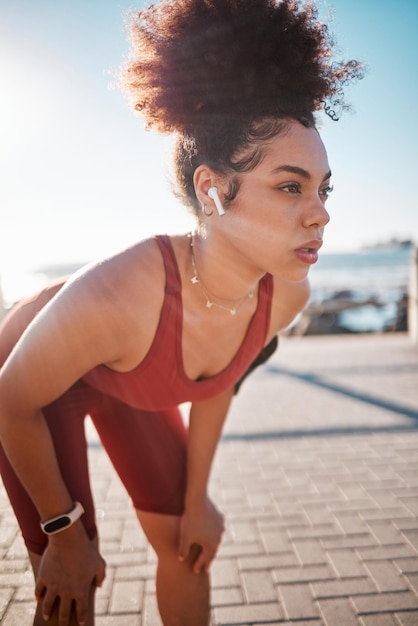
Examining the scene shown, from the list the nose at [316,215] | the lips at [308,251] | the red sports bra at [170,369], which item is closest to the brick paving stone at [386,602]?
the red sports bra at [170,369]

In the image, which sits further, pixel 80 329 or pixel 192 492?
pixel 192 492

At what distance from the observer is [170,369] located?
172cm

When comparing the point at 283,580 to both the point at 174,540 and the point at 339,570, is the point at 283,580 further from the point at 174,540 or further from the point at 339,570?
the point at 174,540

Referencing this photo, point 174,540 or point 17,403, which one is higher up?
point 17,403

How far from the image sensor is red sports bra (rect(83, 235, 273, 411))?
168 cm

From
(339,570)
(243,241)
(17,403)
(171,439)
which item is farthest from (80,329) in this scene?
(339,570)

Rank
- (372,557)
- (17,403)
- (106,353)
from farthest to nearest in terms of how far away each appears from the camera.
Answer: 1. (372,557)
2. (106,353)
3. (17,403)

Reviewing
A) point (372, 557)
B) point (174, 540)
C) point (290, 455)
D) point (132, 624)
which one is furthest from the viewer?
point (290, 455)

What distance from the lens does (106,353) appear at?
158cm

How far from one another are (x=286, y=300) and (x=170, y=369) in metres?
0.69

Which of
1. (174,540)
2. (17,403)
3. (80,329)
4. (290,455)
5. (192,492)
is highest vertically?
(80,329)

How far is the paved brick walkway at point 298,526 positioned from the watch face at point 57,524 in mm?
1132

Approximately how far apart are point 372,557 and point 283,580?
617 mm

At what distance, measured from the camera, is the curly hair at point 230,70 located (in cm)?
154
